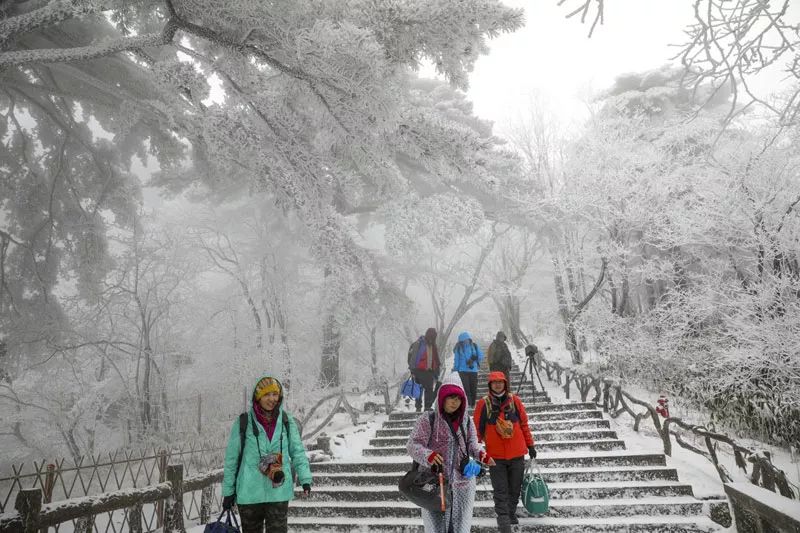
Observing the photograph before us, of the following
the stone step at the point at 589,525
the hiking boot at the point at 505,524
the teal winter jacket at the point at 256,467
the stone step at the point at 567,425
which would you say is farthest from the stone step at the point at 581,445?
the teal winter jacket at the point at 256,467

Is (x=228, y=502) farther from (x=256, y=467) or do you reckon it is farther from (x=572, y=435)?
(x=572, y=435)

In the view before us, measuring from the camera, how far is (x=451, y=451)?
3.73 m

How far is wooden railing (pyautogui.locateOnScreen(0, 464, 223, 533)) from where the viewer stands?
3750 mm

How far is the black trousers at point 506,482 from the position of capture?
4.59m

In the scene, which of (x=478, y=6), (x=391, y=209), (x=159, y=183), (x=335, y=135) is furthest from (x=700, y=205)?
(x=159, y=183)

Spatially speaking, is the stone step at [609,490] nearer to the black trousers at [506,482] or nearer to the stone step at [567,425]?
the black trousers at [506,482]

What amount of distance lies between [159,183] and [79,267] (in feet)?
10.8

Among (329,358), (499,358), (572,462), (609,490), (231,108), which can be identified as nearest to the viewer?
(609,490)

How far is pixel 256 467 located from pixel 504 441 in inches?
101

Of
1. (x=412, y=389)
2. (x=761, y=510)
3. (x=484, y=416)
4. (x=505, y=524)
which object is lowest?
(x=505, y=524)

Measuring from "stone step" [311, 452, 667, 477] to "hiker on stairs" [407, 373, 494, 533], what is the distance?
3.40 m

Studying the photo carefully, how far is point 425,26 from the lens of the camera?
5.46 metres

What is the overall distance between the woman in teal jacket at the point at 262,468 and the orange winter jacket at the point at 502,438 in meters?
2.02

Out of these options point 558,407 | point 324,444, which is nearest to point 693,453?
point 558,407
